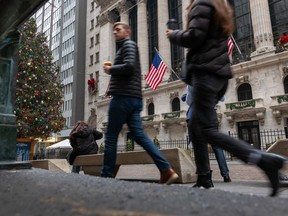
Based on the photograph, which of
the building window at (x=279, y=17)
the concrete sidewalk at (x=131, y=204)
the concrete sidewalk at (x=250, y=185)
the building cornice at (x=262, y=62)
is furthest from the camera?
the building window at (x=279, y=17)

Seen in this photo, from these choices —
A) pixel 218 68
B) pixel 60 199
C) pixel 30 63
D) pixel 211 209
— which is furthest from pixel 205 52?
pixel 30 63

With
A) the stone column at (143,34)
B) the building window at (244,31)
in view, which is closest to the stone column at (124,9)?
the stone column at (143,34)

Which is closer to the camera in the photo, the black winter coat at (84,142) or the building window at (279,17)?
the black winter coat at (84,142)

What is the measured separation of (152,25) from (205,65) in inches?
1337

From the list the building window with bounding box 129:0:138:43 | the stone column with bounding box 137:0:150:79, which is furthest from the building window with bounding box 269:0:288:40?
the building window with bounding box 129:0:138:43

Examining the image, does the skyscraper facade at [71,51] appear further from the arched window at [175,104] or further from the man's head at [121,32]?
the man's head at [121,32]

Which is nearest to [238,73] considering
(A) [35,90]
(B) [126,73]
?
(A) [35,90]

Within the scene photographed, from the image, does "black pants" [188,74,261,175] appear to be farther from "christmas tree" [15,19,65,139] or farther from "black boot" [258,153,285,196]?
"christmas tree" [15,19,65,139]

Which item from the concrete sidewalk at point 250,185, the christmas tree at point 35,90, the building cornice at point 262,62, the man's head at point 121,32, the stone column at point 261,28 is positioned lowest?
→ the concrete sidewalk at point 250,185

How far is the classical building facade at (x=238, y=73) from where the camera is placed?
21484mm

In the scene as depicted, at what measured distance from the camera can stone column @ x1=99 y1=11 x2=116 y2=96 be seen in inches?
1495

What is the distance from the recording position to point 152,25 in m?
34.9

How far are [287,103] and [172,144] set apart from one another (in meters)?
10.2

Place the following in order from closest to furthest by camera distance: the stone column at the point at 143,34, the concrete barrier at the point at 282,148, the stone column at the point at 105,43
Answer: the concrete barrier at the point at 282,148 → the stone column at the point at 143,34 → the stone column at the point at 105,43
